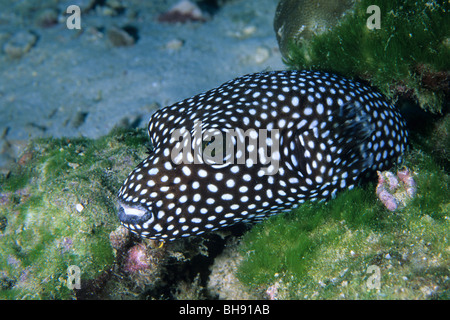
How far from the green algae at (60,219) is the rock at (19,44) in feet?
31.7

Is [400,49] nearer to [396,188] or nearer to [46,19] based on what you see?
[396,188]

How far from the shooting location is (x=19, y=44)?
12734 millimetres

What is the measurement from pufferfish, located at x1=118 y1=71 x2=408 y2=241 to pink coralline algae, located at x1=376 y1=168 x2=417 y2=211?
30 cm

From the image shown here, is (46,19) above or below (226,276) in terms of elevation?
below

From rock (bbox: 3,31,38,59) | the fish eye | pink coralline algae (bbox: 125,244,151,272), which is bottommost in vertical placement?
rock (bbox: 3,31,38,59)

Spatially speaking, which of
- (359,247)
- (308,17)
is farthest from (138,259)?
(308,17)

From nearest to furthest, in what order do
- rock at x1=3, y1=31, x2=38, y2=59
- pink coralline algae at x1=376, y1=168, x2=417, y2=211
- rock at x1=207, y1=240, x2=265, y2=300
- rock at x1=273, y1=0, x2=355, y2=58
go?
1. pink coralline algae at x1=376, y1=168, x2=417, y2=211
2. rock at x1=207, y1=240, x2=265, y2=300
3. rock at x1=273, y1=0, x2=355, y2=58
4. rock at x1=3, y1=31, x2=38, y2=59

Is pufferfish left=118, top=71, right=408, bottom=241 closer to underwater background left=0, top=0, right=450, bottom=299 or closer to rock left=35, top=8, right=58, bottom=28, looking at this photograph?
underwater background left=0, top=0, right=450, bottom=299

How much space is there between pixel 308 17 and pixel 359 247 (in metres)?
4.40

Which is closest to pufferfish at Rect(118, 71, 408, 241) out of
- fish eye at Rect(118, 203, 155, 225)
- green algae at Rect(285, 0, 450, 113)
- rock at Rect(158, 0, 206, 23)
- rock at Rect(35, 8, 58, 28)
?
fish eye at Rect(118, 203, 155, 225)

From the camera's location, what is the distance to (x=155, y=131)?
4.32 meters

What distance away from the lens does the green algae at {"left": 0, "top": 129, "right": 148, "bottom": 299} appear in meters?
4.32

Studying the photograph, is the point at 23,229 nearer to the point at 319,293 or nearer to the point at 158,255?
the point at 158,255

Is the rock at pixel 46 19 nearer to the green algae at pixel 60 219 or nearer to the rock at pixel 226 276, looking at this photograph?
the green algae at pixel 60 219
